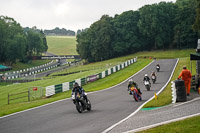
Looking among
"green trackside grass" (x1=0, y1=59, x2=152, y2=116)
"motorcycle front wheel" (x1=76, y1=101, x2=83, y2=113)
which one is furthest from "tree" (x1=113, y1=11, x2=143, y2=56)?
"motorcycle front wheel" (x1=76, y1=101, x2=83, y2=113)

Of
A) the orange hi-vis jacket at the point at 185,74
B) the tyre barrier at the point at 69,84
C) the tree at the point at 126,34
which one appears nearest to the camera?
the orange hi-vis jacket at the point at 185,74

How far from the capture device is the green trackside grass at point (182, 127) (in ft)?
30.3

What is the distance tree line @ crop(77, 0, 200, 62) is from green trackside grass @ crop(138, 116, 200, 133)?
93.9 m

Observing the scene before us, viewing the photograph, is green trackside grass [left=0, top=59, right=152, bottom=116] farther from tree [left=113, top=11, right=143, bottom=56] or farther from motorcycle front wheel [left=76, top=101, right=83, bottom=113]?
tree [left=113, top=11, right=143, bottom=56]

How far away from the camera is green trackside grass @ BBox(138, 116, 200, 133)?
30.3ft

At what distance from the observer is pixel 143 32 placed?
110 meters

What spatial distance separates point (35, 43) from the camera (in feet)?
447

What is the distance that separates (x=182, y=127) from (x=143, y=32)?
102m

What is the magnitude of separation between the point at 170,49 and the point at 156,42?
5195 mm

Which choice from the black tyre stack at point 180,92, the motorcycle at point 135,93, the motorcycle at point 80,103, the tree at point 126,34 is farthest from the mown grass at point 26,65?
the black tyre stack at point 180,92

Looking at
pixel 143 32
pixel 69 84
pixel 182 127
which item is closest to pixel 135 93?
pixel 182 127

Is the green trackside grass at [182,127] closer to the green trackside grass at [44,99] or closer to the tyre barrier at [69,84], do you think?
the green trackside grass at [44,99]

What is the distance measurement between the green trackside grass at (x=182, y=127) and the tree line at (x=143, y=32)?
93.9m

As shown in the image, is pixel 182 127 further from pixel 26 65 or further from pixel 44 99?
pixel 26 65
